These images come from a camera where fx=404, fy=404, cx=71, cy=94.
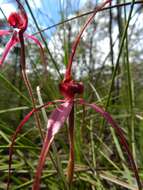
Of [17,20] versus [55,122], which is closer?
[55,122]

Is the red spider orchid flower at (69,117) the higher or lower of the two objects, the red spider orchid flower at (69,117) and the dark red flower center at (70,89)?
the lower

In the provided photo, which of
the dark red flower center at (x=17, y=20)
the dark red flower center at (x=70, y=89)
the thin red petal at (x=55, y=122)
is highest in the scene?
the dark red flower center at (x=17, y=20)

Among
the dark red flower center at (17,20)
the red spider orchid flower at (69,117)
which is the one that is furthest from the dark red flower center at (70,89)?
the dark red flower center at (17,20)

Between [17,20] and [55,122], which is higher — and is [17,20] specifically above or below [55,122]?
above

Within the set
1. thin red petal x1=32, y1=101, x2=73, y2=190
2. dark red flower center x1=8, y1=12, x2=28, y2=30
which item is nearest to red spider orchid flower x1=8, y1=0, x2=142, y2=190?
thin red petal x1=32, y1=101, x2=73, y2=190

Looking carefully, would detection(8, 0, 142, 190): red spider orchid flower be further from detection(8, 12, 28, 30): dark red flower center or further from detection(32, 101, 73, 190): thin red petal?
detection(8, 12, 28, 30): dark red flower center

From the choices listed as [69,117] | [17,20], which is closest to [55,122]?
[69,117]

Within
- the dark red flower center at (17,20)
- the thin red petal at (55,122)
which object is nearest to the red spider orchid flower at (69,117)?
the thin red petal at (55,122)

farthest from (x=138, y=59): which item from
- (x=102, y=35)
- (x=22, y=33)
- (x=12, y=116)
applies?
(x=22, y=33)

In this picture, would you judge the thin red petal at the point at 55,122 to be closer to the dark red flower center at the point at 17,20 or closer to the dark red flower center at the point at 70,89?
the dark red flower center at the point at 70,89

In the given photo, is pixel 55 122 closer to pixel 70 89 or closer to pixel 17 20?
pixel 70 89

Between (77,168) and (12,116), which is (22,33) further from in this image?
(12,116)

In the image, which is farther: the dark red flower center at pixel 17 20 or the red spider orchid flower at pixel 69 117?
the dark red flower center at pixel 17 20
